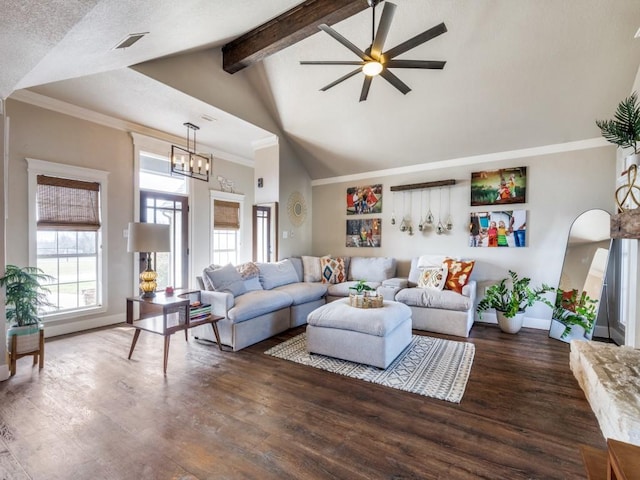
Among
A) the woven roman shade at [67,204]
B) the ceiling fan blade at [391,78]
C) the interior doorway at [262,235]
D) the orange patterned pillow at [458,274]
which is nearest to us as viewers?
the ceiling fan blade at [391,78]

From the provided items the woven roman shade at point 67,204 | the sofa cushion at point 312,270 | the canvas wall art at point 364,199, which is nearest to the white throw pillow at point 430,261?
the canvas wall art at point 364,199

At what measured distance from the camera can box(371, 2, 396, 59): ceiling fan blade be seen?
2.12 m

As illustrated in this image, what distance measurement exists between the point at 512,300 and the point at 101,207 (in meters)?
5.81

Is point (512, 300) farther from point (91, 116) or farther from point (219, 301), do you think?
point (91, 116)

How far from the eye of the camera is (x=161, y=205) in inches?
193

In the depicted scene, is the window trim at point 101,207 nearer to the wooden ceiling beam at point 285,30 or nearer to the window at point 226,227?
the window at point 226,227

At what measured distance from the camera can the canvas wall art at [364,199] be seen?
555 centimetres

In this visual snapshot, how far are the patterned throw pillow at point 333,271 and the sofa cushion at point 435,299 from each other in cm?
123

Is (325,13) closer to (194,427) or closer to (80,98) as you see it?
(80,98)

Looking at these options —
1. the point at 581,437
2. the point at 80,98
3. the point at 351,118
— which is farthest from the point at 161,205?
the point at 581,437

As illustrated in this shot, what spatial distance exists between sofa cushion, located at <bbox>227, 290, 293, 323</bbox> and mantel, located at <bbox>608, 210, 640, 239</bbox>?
3494 mm

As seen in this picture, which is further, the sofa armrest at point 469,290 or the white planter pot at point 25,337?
the sofa armrest at point 469,290

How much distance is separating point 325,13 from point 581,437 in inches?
157

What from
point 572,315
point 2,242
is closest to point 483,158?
point 572,315
